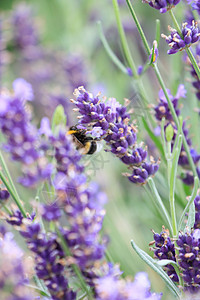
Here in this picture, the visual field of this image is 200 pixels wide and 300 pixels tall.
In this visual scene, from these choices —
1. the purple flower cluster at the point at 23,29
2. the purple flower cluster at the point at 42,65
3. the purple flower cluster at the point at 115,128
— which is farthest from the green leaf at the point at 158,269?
the purple flower cluster at the point at 23,29

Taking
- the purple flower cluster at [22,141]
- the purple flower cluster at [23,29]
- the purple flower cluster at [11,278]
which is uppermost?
the purple flower cluster at [23,29]

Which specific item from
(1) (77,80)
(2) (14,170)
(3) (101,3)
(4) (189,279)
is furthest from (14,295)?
(3) (101,3)

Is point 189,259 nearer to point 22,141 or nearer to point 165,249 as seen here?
point 165,249

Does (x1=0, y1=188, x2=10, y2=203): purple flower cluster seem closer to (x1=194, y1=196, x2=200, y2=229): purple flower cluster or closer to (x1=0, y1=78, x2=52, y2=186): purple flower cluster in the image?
(x1=0, y1=78, x2=52, y2=186): purple flower cluster

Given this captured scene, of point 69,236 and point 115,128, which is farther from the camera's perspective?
point 115,128

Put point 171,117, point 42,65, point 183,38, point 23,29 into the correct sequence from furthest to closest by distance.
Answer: point 42,65 → point 23,29 → point 171,117 → point 183,38

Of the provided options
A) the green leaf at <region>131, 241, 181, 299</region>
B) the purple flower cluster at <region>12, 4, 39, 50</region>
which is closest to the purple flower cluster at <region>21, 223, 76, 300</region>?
the green leaf at <region>131, 241, 181, 299</region>

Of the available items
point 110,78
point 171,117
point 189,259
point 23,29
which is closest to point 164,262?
point 189,259

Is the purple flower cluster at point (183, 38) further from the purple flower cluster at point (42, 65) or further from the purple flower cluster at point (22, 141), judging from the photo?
the purple flower cluster at point (42, 65)
